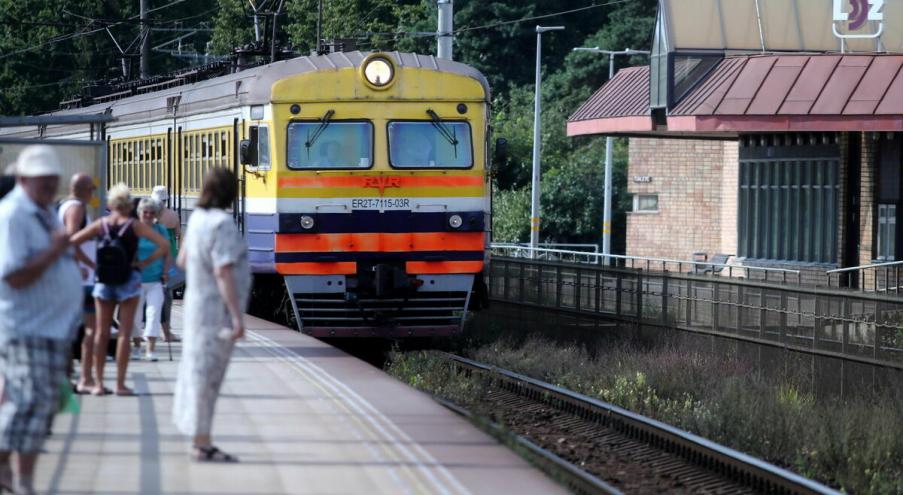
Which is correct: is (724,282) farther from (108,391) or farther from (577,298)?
Answer: (108,391)

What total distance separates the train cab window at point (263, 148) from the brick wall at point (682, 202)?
23.3m

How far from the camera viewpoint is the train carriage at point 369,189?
57.2 feet

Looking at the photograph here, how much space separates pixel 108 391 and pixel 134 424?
1.47 metres

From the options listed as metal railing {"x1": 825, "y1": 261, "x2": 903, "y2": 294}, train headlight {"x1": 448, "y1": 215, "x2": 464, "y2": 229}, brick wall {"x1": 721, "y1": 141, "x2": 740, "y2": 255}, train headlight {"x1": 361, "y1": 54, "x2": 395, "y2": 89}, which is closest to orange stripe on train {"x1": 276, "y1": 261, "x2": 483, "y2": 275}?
train headlight {"x1": 448, "y1": 215, "x2": 464, "y2": 229}

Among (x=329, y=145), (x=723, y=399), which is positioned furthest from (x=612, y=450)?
(x=329, y=145)

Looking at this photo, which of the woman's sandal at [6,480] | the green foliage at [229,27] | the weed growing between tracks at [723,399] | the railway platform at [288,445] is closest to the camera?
the woman's sandal at [6,480]

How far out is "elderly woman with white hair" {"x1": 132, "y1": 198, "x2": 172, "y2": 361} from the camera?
44.5ft

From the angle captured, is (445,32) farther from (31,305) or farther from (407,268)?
(31,305)

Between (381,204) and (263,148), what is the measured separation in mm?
1437

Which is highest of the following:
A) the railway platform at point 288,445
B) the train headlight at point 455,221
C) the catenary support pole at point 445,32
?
the catenary support pole at point 445,32

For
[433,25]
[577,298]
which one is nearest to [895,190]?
[577,298]

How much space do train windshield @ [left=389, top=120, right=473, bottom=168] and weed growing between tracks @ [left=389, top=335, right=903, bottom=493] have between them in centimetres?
227

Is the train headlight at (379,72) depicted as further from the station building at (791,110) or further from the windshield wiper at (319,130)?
the station building at (791,110)

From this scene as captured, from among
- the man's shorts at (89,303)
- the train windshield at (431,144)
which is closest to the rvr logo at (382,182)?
the train windshield at (431,144)
